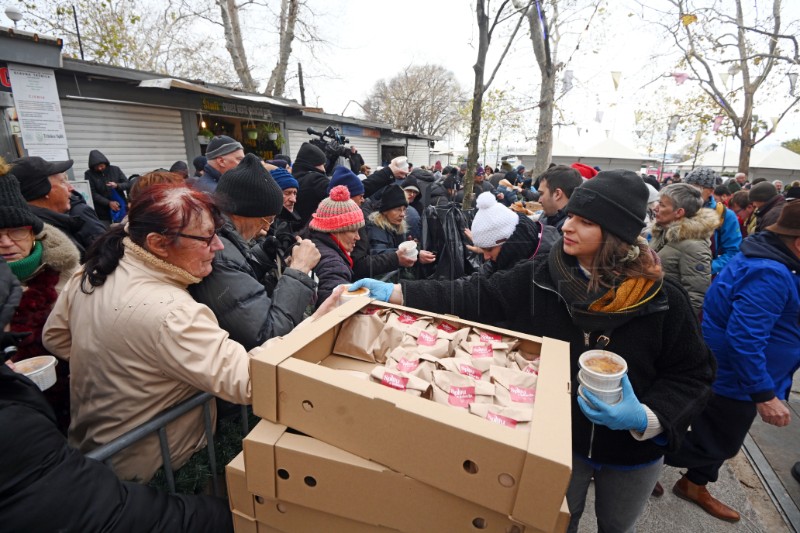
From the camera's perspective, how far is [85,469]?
3.66 ft

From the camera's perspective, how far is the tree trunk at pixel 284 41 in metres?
15.3

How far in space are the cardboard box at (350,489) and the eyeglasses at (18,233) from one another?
6.00 feet

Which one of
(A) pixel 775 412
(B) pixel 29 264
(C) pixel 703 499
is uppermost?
(B) pixel 29 264

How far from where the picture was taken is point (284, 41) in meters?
15.5

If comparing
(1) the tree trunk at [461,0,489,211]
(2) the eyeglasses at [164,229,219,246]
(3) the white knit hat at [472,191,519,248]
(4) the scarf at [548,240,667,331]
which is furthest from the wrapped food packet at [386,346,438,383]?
(1) the tree trunk at [461,0,489,211]

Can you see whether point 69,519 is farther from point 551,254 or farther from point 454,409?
point 551,254

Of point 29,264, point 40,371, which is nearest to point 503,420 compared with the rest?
point 40,371

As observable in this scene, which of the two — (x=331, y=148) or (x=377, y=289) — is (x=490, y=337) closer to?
(x=377, y=289)

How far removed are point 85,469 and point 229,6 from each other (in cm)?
1821

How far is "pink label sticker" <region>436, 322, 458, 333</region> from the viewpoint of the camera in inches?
61.1

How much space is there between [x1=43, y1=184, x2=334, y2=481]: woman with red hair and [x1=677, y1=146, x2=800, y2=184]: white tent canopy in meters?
37.7

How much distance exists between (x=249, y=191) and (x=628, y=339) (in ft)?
7.05

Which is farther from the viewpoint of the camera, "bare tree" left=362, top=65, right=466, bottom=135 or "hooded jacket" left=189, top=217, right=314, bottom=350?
"bare tree" left=362, top=65, right=466, bottom=135

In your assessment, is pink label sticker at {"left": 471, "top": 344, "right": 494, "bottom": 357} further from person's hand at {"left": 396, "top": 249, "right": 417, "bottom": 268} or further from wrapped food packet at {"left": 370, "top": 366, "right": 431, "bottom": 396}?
person's hand at {"left": 396, "top": 249, "right": 417, "bottom": 268}
